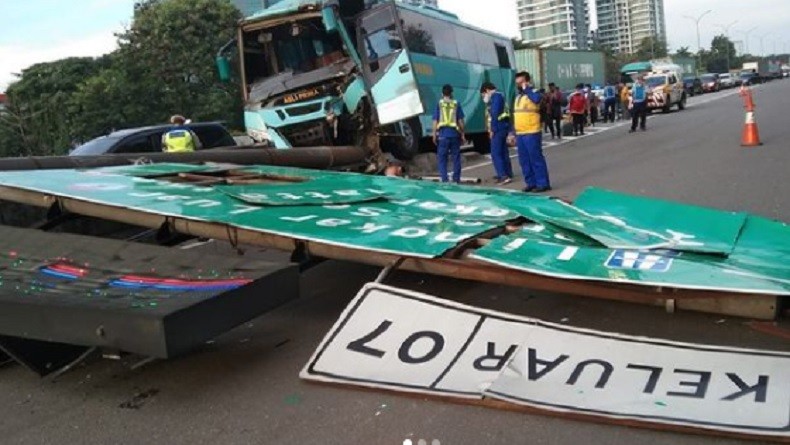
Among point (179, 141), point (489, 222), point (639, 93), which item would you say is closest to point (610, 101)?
point (639, 93)

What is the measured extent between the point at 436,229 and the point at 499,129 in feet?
26.5

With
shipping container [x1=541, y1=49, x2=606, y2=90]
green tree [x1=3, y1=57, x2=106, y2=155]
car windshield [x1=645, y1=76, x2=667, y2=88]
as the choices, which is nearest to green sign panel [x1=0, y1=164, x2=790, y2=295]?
green tree [x1=3, y1=57, x2=106, y2=155]

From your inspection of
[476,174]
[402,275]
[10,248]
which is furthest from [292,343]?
[476,174]

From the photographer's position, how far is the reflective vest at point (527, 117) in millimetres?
11031

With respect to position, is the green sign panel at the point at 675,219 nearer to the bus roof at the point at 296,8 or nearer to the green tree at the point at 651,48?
the bus roof at the point at 296,8

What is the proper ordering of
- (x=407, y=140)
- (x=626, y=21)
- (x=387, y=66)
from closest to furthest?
(x=387, y=66) < (x=407, y=140) < (x=626, y=21)

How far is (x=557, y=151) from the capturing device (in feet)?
63.4

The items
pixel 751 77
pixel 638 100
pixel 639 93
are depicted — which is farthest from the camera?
pixel 751 77

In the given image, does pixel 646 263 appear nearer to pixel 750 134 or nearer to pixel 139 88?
pixel 750 134

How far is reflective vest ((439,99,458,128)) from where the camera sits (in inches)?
507

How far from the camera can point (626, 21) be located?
435 ft

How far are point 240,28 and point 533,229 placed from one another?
1229 centimetres

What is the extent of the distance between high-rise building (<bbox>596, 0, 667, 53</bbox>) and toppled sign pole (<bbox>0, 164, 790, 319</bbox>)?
433 feet

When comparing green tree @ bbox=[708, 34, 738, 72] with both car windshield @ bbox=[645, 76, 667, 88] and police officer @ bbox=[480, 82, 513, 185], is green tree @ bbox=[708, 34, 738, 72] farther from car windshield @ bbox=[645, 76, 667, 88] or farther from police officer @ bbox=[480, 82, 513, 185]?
police officer @ bbox=[480, 82, 513, 185]
